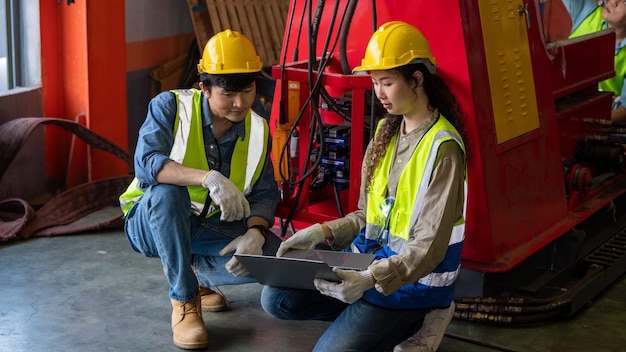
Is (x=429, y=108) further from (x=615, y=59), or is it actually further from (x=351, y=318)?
(x=615, y=59)

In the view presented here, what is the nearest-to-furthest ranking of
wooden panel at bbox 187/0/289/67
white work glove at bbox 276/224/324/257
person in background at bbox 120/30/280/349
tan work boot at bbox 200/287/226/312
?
1. white work glove at bbox 276/224/324/257
2. person in background at bbox 120/30/280/349
3. tan work boot at bbox 200/287/226/312
4. wooden panel at bbox 187/0/289/67

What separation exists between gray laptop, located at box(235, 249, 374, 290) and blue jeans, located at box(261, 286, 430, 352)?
0.12 metres

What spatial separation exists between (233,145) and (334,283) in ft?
3.47

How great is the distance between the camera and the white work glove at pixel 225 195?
3584 millimetres

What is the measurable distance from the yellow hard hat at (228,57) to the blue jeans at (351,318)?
3.03 feet

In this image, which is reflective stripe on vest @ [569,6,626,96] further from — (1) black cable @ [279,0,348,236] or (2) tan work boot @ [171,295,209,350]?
(2) tan work boot @ [171,295,209,350]

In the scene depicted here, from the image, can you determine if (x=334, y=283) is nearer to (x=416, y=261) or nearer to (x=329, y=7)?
(x=416, y=261)

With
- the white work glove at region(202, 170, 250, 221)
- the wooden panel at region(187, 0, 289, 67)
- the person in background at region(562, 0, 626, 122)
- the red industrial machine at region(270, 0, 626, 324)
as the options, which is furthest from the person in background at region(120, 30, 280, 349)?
the wooden panel at region(187, 0, 289, 67)

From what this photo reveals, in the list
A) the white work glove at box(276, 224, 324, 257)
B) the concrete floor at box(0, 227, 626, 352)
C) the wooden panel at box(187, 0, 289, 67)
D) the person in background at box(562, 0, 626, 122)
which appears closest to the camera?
the white work glove at box(276, 224, 324, 257)

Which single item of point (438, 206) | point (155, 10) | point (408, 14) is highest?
point (155, 10)

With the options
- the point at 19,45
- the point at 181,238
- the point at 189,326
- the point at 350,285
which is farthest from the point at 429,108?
the point at 19,45

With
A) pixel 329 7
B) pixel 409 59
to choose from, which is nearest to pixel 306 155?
pixel 329 7

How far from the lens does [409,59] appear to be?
3.35 m

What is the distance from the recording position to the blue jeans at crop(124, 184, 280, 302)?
367 cm
